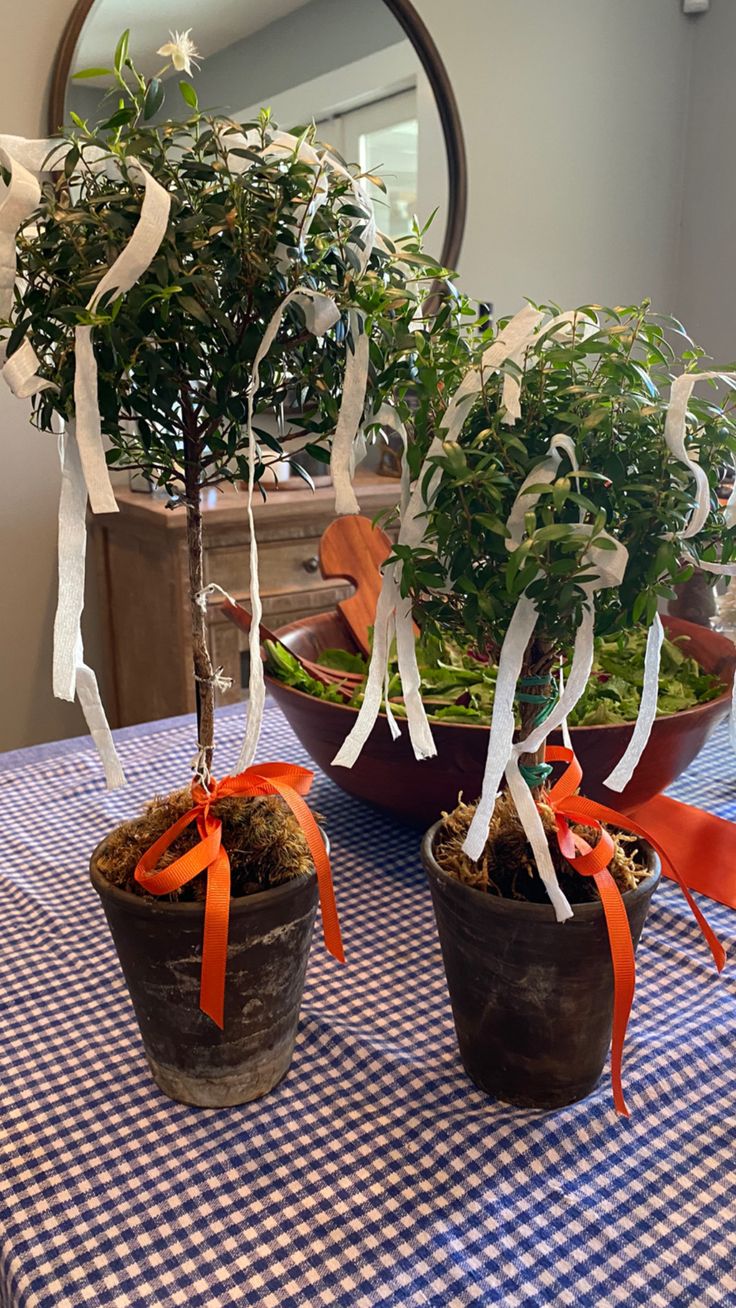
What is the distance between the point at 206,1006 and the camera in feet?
1.95

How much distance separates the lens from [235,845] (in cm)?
64

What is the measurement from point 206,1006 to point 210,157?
49 cm

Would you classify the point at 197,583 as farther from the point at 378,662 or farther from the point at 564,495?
the point at 564,495

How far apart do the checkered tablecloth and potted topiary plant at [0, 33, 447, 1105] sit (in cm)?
5

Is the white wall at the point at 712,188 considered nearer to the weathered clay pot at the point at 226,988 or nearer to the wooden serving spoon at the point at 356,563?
the wooden serving spoon at the point at 356,563

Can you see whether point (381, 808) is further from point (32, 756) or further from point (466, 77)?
point (466, 77)

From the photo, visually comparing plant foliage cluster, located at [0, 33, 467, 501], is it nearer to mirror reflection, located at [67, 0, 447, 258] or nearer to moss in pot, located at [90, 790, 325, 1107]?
moss in pot, located at [90, 790, 325, 1107]

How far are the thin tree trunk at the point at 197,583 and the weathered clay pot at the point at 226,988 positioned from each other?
0.10 metres

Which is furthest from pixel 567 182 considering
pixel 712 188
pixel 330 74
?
pixel 330 74

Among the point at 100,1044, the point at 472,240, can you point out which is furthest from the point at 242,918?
the point at 472,240

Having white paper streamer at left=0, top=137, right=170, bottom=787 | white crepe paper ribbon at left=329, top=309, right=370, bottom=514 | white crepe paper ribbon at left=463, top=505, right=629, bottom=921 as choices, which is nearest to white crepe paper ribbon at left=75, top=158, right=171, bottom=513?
white paper streamer at left=0, top=137, right=170, bottom=787

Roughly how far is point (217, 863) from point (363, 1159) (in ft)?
0.64

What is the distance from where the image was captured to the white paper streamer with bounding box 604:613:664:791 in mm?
581

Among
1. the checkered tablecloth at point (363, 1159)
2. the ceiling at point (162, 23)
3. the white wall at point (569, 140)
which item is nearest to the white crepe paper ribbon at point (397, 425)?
the checkered tablecloth at point (363, 1159)
